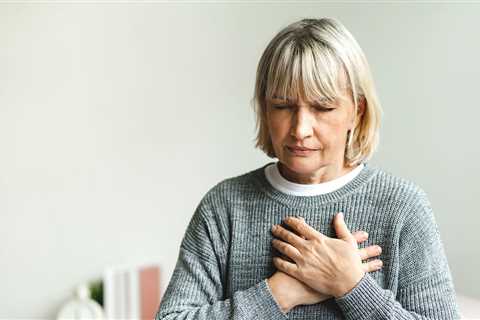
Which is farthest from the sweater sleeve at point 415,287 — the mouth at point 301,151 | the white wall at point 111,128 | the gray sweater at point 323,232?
the white wall at point 111,128

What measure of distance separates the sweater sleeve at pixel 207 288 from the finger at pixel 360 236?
196mm

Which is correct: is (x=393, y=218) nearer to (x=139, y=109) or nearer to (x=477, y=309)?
(x=477, y=309)

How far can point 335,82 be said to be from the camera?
131cm

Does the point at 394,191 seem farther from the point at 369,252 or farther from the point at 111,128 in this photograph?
the point at 111,128

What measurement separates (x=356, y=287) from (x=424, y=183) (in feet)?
3.88

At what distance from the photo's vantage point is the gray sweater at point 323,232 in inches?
52.6

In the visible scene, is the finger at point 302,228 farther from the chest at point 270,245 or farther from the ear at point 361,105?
the ear at point 361,105

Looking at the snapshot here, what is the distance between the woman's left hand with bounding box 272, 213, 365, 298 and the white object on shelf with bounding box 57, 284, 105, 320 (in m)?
Result: 1.80

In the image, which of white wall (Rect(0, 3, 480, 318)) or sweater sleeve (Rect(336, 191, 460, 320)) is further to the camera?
white wall (Rect(0, 3, 480, 318))

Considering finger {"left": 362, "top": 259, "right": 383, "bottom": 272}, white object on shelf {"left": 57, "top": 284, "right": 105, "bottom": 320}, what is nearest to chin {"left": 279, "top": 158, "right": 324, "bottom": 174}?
finger {"left": 362, "top": 259, "right": 383, "bottom": 272}

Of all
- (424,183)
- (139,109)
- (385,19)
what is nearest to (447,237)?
(424,183)

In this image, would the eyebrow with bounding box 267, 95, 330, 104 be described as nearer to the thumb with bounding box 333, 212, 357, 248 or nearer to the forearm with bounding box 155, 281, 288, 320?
the thumb with bounding box 333, 212, 357, 248

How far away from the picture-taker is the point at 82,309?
3.01 m

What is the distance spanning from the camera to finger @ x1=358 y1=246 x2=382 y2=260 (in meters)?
1.36
